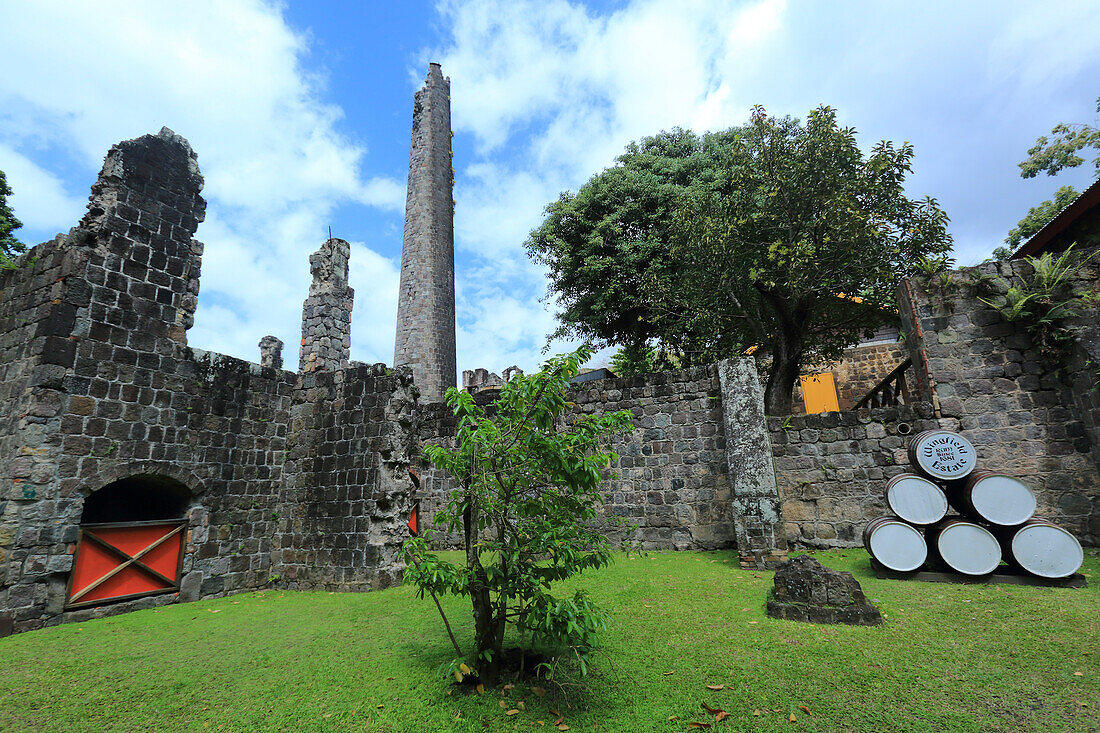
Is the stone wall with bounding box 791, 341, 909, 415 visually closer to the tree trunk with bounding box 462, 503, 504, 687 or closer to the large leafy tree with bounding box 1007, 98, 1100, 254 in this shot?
the large leafy tree with bounding box 1007, 98, 1100, 254

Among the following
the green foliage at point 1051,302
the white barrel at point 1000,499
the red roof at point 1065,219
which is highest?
the red roof at point 1065,219

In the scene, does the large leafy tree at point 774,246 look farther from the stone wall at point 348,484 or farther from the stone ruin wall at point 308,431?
the stone wall at point 348,484

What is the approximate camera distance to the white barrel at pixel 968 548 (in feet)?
18.1

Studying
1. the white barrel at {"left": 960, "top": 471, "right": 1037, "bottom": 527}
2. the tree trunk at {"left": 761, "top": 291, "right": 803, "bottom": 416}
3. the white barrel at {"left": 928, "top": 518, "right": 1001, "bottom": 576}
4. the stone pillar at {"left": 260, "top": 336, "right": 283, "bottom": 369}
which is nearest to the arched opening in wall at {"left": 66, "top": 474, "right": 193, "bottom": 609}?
the stone pillar at {"left": 260, "top": 336, "right": 283, "bottom": 369}

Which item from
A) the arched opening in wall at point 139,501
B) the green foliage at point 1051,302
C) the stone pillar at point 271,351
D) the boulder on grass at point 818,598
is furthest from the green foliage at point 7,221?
the green foliage at point 1051,302

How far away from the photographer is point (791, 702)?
316 centimetres

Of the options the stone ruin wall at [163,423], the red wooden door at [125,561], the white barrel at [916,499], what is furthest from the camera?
the red wooden door at [125,561]

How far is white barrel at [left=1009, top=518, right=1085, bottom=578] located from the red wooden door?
11211 mm

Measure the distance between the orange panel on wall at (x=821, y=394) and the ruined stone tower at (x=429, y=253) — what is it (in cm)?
1530

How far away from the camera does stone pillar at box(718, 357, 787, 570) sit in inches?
281

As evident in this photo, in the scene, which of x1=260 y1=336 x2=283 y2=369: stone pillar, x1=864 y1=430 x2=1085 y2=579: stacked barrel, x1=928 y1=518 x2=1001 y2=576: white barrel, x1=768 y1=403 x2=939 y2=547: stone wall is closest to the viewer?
x1=864 y1=430 x2=1085 y2=579: stacked barrel

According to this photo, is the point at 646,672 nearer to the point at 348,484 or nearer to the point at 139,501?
the point at 348,484

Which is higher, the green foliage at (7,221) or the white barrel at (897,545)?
the green foliage at (7,221)

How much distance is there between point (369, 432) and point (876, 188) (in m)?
11.4
